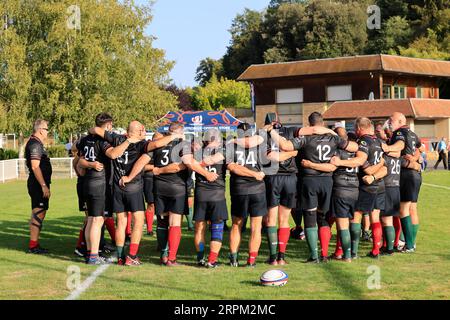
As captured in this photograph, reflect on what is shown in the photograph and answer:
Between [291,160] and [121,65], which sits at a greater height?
[121,65]

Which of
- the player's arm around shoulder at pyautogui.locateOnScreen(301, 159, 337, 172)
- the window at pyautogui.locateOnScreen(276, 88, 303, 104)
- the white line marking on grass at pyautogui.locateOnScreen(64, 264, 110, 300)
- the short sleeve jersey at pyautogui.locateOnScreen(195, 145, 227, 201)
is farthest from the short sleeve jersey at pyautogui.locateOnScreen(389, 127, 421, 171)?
the window at pyautogui.locateOnScreen(276, 88, 303, 104)

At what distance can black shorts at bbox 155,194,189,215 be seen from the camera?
8891 mm

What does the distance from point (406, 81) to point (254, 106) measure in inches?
547

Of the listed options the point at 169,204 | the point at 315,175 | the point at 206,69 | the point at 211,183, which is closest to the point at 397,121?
the point at 315,175

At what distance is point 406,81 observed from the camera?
53.1 m

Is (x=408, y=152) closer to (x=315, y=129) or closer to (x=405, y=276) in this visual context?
(x=315, y=129)

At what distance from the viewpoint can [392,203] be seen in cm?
966

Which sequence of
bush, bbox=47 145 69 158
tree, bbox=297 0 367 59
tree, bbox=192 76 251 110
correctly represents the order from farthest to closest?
1. tree, bbox=192 76 251 110
2. tree, bbox=297 0 367 59
3. bush, bbox=47 145 69 158

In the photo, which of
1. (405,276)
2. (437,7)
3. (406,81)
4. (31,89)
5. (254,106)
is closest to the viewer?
(405,276)

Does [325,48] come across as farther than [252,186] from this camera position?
Yes

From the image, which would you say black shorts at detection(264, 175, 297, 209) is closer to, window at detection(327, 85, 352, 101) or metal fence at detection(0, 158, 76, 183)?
metal fence at detection(0, 158, 76, 183)

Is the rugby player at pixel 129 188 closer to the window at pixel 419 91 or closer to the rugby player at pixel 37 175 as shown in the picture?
the rugby player at pixel 37 175

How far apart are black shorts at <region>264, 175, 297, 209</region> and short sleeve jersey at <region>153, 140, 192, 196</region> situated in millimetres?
1243
